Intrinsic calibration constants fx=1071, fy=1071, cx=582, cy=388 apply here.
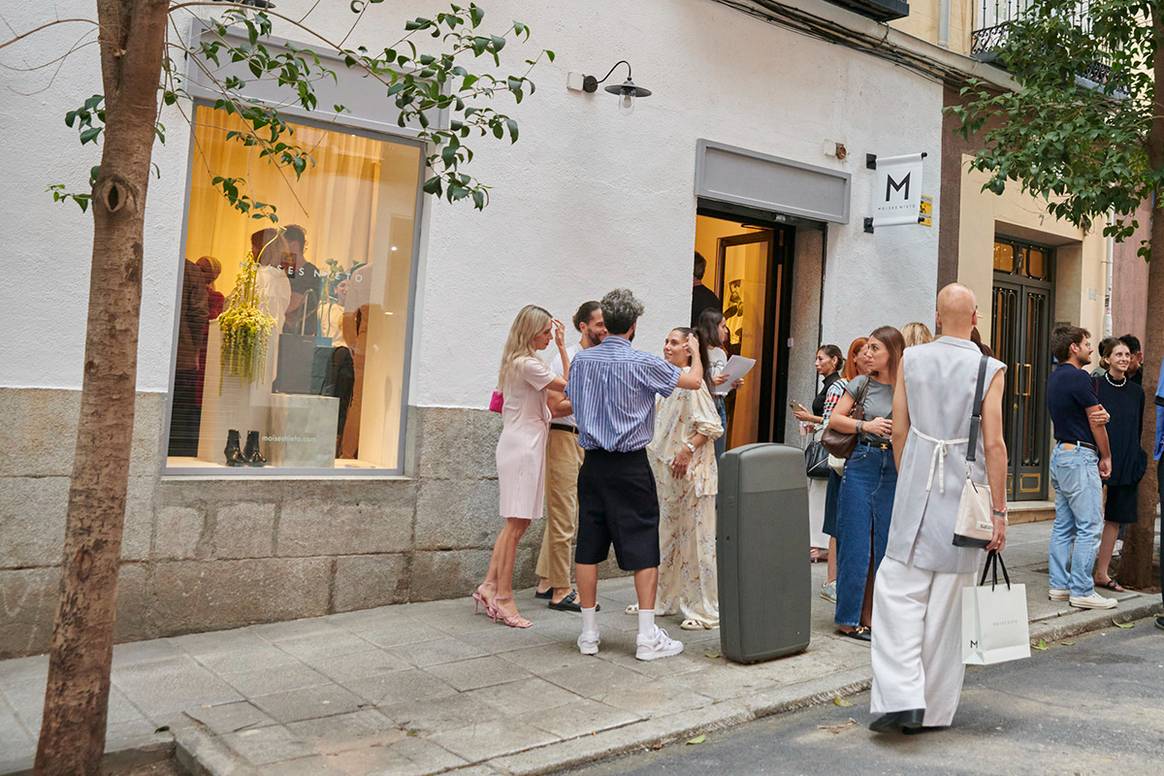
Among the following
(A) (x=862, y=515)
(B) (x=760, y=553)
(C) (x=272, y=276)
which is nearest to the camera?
(B) (x=760, y=553)

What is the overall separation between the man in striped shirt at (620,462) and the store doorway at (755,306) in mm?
4279

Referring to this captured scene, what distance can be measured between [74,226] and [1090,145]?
7188 millimetres

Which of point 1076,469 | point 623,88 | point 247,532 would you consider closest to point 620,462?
point 247,532

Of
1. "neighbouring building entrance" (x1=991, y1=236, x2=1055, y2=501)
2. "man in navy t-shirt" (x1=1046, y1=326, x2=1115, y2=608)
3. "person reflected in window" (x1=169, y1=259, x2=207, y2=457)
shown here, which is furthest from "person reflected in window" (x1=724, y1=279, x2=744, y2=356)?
"person reflected in window" (x1=169, y1=259, x2=207, y2=457)

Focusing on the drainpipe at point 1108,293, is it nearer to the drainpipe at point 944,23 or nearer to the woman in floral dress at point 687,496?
the drainpipe at point 944,23

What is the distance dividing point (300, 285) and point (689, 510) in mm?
2963

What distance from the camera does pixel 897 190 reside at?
31.8 ft

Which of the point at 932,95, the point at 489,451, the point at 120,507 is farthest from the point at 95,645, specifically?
the point at 932,95

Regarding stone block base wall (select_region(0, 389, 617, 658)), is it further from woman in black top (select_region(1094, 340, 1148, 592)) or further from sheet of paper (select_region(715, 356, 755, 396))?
woman in black top (select_region(1094, 340, 1148, 592))

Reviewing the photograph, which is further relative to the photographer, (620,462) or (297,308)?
(297,308)

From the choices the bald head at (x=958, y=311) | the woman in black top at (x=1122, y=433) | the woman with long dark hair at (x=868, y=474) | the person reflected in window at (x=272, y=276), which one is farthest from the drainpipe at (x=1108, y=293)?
the person reflected in window at (x=272, y=276)

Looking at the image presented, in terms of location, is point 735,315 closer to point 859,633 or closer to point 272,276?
point 859,633

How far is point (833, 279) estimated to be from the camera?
972 cm

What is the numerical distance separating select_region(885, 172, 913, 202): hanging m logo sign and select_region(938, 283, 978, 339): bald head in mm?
5071
